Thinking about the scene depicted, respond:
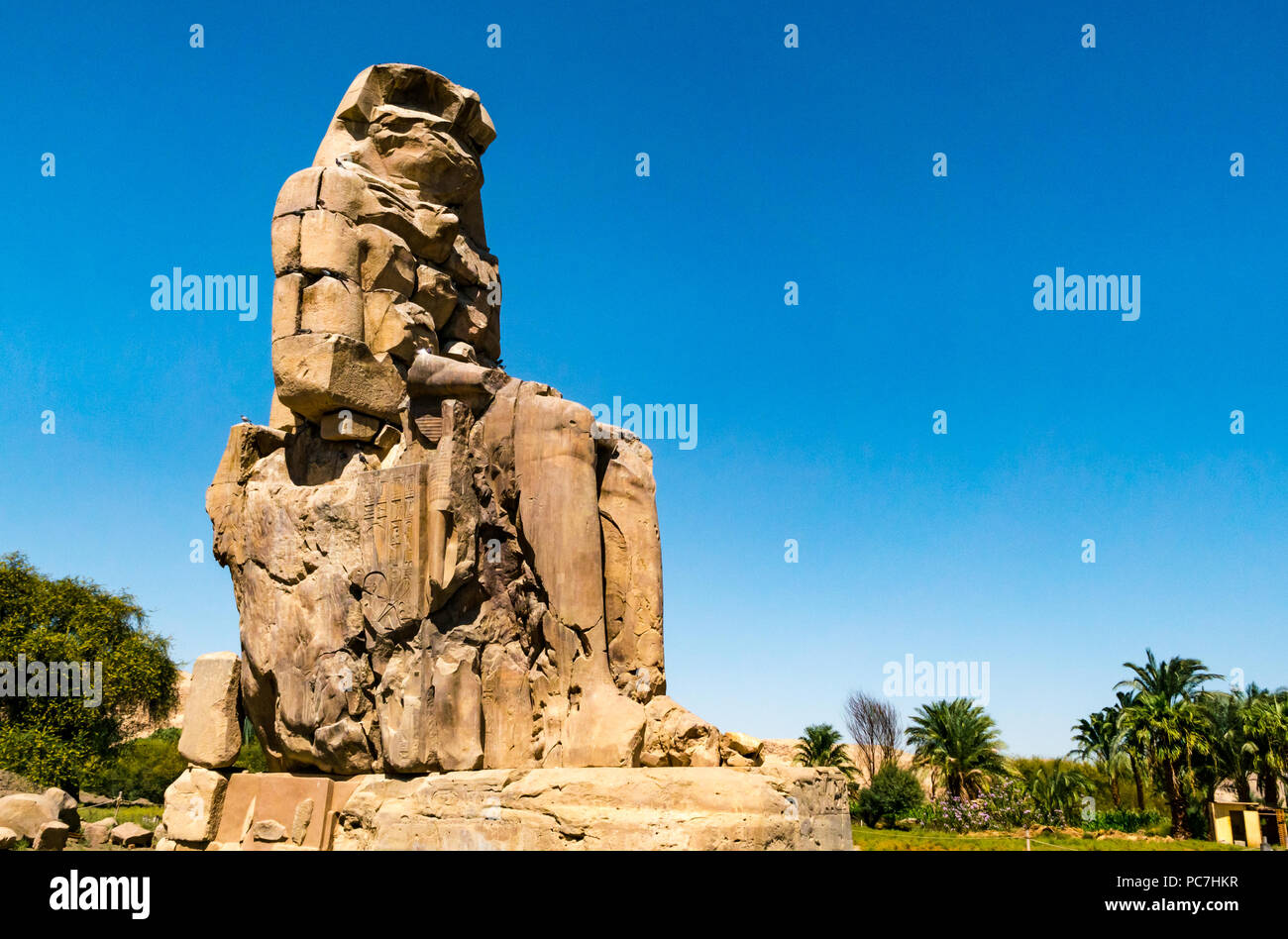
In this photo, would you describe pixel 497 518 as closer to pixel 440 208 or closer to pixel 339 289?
pixel 339 289

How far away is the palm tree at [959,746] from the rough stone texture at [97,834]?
1034 inches

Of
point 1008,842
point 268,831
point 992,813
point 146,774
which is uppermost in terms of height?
point 268,831

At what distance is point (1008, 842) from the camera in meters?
26.3

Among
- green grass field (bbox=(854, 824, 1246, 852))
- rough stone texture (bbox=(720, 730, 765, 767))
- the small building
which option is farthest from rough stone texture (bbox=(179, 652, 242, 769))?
the small building

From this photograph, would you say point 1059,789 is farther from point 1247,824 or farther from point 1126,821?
point 1247,824

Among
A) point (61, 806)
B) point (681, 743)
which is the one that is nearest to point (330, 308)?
point (681, 743)

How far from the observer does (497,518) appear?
29.1 feet

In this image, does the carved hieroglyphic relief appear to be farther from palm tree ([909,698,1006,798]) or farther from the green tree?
palm tree ([909,698,1006,798])

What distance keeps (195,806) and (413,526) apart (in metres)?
3.25

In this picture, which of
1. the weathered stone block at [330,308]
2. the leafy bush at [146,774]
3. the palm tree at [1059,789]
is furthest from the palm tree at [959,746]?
the weathered stone block at [330,308]

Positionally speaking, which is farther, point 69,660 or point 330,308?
point 69,660

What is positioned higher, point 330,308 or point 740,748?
point 330,308

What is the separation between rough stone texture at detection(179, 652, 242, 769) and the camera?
31.4 feet

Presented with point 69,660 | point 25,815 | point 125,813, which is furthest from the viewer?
point 125,813
